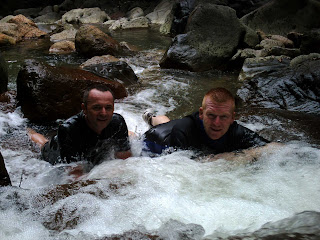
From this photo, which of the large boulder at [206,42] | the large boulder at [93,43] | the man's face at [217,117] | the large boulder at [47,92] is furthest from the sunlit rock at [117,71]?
the man's face at [217,117]

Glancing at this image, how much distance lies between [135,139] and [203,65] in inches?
184

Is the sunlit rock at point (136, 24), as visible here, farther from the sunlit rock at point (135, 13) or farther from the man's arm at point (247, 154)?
the man's arm at point (247, 154)

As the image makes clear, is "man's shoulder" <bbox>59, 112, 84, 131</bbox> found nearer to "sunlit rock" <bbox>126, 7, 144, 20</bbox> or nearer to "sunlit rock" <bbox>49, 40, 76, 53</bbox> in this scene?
"sunlit rock" <bbox>49, 40, 76, 53</bbox>

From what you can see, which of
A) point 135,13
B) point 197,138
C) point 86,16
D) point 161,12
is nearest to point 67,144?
point 197,138

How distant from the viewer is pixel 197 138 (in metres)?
3.23

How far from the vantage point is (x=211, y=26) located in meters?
8.46

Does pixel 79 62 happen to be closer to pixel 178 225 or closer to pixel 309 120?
pixel 309 120

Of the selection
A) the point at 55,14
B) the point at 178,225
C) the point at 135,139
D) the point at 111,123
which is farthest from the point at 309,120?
the point at 55,14

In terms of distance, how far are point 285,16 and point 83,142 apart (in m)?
10.3

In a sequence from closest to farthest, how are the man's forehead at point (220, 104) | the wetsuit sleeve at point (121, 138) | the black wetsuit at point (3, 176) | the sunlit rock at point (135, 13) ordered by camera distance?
the black wetsuit at point (3, 176) → the man's forehead at point (220, 104) → the wetsuit sleeve at point (121, 138) → the sunlit rock at point (135, 13)

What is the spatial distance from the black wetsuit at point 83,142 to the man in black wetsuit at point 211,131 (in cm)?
47

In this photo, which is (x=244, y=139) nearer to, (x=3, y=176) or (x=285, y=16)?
(x=3, y=176)

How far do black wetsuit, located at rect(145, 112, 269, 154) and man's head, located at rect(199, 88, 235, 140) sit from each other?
0.39ft

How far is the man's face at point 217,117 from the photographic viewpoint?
9.90 ft
